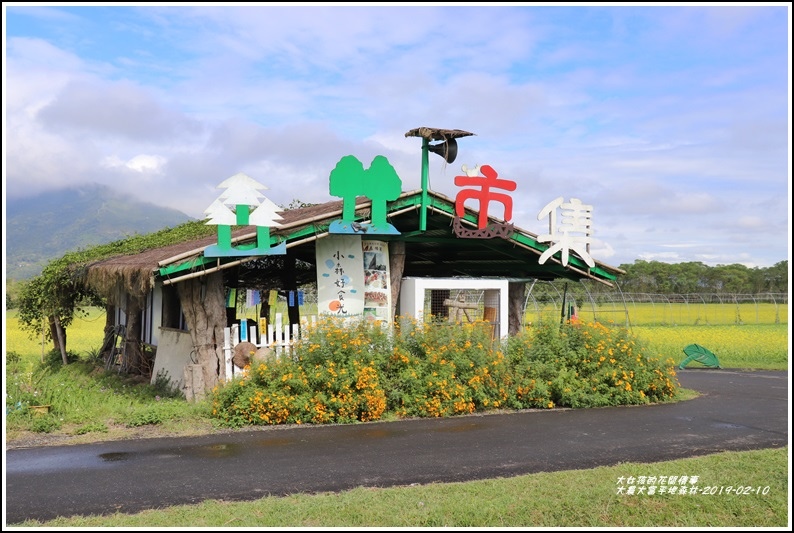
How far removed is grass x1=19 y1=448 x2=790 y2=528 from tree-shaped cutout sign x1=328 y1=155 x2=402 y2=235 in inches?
228

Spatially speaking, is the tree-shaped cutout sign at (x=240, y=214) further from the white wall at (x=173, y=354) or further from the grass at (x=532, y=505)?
the grass at (x=532, y=505)

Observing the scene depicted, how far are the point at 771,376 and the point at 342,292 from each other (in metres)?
11.4

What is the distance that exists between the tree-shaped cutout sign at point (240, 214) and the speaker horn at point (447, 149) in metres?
3.25

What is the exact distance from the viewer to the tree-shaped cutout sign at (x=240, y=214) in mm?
10414

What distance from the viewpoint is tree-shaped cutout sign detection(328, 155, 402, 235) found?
11.3 metres

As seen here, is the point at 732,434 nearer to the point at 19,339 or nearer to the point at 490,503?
the point at 490,503

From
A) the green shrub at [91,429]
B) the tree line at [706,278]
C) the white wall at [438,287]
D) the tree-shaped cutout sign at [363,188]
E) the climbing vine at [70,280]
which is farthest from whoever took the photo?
the tree line at [706,278]

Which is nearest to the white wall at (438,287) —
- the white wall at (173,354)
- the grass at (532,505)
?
the white wall at (173,354)

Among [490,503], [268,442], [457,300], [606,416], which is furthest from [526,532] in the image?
[457,300]

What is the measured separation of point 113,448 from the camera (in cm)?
864

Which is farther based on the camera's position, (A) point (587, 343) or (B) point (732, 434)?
(A) point (587, 343)

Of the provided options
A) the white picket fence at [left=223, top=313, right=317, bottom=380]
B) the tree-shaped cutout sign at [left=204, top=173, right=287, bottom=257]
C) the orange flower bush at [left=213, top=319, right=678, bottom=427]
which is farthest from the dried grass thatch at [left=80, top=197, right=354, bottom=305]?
the orange flower bush at [left=213, top=319, right=678, bottom=427]

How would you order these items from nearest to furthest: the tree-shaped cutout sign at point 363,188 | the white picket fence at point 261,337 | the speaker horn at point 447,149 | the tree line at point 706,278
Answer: the tree-shaped cutout sign at point 363,188 < the white picket fence at point 261,337 < the speaker horn at point 447,149 < the tree line at point 706,278

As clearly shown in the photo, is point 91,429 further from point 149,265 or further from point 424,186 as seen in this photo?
point 424,186
